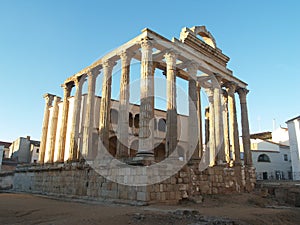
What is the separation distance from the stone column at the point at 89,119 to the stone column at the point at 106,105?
1407mm

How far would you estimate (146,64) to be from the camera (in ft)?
46.4

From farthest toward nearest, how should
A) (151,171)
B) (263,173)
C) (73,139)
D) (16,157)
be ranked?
(16,157)
(263,173)
(73,139)
(151,171)

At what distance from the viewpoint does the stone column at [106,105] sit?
16.5m

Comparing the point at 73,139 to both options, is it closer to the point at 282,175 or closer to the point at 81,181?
the point at 81,181

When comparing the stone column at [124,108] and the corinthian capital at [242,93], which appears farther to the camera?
the corinthian capital at [242,93]

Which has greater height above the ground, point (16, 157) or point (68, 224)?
point (16, 157)

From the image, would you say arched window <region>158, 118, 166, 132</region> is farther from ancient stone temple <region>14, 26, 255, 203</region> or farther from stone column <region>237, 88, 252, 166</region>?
stone column <region>237, 88, 252, 166</region>

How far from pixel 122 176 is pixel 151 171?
5.96 feet

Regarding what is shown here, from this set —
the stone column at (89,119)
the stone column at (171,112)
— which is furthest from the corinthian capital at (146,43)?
the stone column at (89,119)

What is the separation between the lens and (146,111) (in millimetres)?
13641

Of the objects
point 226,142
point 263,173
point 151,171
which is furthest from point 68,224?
point 263,173

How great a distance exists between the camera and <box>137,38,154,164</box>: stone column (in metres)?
12.7

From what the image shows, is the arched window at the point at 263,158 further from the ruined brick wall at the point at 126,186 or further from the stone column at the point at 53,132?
the stone column at the point at 53,132

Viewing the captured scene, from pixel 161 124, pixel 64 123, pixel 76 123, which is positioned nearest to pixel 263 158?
pixel 161 124
